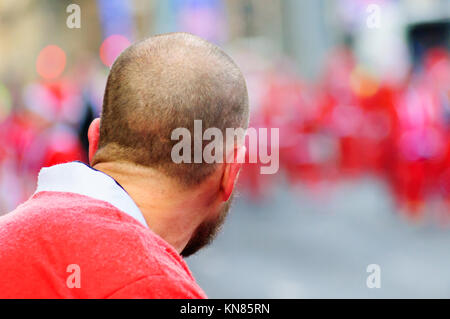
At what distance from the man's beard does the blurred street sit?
3.01 m

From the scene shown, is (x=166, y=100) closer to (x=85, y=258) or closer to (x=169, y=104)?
(x=169, y=104)

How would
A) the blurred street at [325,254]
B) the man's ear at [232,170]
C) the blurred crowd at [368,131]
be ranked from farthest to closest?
the blurred crowd at [368,131]
the blurred street at [325,254]
the man's ear at [232,170]

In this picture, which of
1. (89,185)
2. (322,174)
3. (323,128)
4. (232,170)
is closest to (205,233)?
(232,170)

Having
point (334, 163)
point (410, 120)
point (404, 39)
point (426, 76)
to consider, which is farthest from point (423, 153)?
point (404, 39)

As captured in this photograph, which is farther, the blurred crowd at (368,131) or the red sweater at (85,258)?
the blurred crowd at (368,131)

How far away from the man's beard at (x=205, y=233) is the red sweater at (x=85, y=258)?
12.0 inches

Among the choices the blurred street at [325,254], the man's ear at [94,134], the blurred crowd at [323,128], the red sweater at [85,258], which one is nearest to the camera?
the red sweater at [85,258]

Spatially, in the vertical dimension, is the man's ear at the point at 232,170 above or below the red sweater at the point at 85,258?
above

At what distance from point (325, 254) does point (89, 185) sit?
21.0ft

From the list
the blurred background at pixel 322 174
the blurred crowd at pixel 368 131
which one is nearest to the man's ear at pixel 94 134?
the blurred background at pixel 322 174

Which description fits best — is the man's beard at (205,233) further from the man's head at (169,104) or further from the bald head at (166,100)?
the bald head at (166,100)

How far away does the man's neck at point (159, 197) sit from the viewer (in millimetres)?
1715

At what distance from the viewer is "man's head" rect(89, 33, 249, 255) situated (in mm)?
1688
